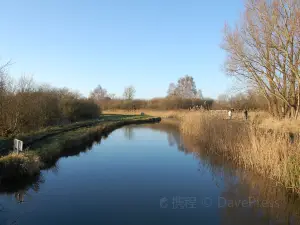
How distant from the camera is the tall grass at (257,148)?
16.9 ft

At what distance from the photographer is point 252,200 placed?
4812 millimetres

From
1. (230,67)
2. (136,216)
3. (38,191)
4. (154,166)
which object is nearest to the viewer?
(136,216)

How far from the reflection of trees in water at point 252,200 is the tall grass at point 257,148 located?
31cm

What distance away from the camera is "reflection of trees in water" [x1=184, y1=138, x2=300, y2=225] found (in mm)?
4070

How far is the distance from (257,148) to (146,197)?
363cm

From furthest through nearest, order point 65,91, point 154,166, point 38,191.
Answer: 1. point 65,91
2. point 154,166
3. point 38,191

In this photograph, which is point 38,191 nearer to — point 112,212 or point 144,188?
point 112,212

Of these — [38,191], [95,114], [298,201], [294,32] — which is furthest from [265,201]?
[95,114]

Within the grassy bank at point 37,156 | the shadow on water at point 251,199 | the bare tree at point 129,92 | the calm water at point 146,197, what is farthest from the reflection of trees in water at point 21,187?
the bare tree at point 129,92

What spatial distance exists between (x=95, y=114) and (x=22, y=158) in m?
19.2

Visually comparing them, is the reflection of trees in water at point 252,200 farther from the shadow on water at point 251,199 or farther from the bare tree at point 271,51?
the bare tree at point 271,51

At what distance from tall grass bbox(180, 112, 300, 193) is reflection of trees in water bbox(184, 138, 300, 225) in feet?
1.02

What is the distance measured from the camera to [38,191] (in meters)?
5.26

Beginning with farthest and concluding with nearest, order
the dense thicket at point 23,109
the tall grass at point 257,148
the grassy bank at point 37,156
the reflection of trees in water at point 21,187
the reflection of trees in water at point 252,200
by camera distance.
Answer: the dense thicket at point 23,109 → the grassy bank at point 37,156 → the tall grass at point 257,148 → the reflection of trees in water at point 21,187 → the reflection of trees in water at point 252,200
